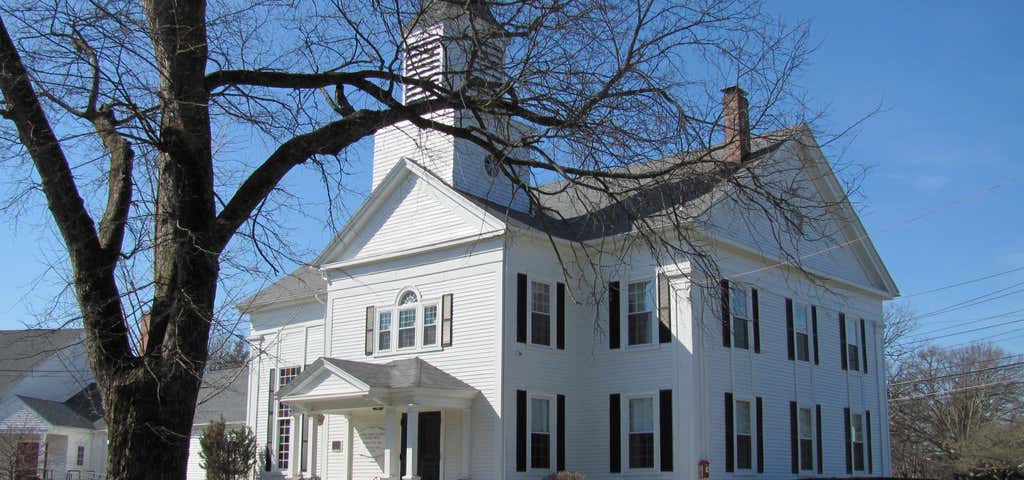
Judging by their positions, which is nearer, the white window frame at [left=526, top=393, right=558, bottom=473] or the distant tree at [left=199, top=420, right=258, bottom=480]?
the white window frame at [left=526, top=393, right=558, bottom=473]

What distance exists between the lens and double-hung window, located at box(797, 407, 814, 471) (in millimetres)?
25906

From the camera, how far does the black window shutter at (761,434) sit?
24.0 m

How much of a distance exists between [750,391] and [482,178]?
9.10m

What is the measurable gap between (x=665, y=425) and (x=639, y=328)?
252 centimetres

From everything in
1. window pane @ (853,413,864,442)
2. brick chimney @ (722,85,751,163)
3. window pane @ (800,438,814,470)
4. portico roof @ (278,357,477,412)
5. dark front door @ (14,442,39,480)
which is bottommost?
dark front door @ (14,442,39,480)

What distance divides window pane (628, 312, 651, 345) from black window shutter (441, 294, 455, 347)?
4440 mm

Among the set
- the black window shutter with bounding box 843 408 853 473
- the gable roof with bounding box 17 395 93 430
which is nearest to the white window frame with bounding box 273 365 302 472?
the black window shutter with bounding box 843 408 853 473

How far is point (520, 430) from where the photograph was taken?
2247 cm

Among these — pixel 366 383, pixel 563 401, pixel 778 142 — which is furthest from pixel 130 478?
pixel 563 401

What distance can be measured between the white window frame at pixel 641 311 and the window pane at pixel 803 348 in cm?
559

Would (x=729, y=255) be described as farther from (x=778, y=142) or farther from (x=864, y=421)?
(x=778, y=142)

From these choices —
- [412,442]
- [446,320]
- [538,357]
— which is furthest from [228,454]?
[538,357]

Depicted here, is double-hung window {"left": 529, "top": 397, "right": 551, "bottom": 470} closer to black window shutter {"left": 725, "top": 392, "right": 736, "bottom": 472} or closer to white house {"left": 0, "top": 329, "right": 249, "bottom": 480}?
black window shutter {"left": 725, "top": 392, "right": 736, "bottom": 472}

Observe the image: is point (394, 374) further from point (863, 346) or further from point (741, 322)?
point (863, 346)
